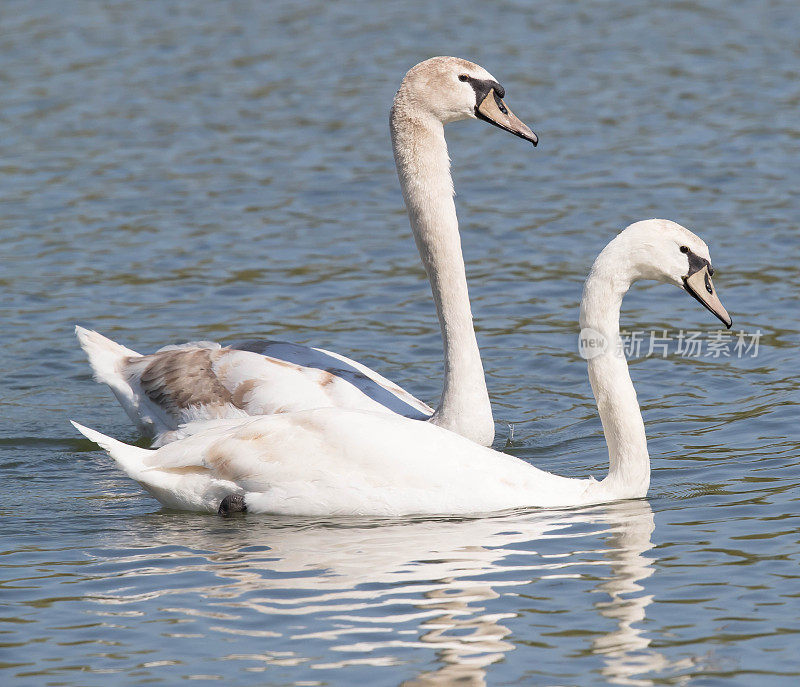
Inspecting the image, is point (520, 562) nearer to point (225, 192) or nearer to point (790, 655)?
point (790, 655)

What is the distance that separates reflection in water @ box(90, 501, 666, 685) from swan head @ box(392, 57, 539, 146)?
8.52 feet

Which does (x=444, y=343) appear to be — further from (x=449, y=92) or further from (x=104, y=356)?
(x=104, y=356)

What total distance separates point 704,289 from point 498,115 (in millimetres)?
1818

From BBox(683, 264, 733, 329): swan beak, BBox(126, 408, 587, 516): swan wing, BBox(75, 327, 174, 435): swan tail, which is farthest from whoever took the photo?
BBox(75, 327, 174, 435): swan tail

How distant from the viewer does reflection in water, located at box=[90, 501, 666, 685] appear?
20.1ft

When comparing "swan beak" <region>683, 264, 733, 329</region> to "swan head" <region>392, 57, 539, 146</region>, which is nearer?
"swan beak" <region>683, 264, 733, 329</region>

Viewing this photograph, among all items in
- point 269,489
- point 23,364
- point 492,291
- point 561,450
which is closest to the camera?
point 269,489

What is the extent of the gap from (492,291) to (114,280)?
10.5 ft

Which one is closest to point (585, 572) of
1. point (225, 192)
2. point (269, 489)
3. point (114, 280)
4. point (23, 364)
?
point (269, 489)

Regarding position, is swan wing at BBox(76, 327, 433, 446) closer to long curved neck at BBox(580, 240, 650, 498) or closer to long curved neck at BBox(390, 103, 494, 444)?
long curved neck at BBox(390, 103, 494, 444)

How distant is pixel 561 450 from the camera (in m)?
9.34

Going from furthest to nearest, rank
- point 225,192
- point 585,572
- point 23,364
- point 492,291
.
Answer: point 225,192 < point 492,291 < point 23,364 < point 585,572

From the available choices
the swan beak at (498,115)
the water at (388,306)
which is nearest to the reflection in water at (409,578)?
the water at (388,306)

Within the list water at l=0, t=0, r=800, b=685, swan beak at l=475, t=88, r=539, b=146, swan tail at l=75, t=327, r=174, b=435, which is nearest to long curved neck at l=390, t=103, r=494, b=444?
swan beak at l=475, t=88, r=539, b=146
